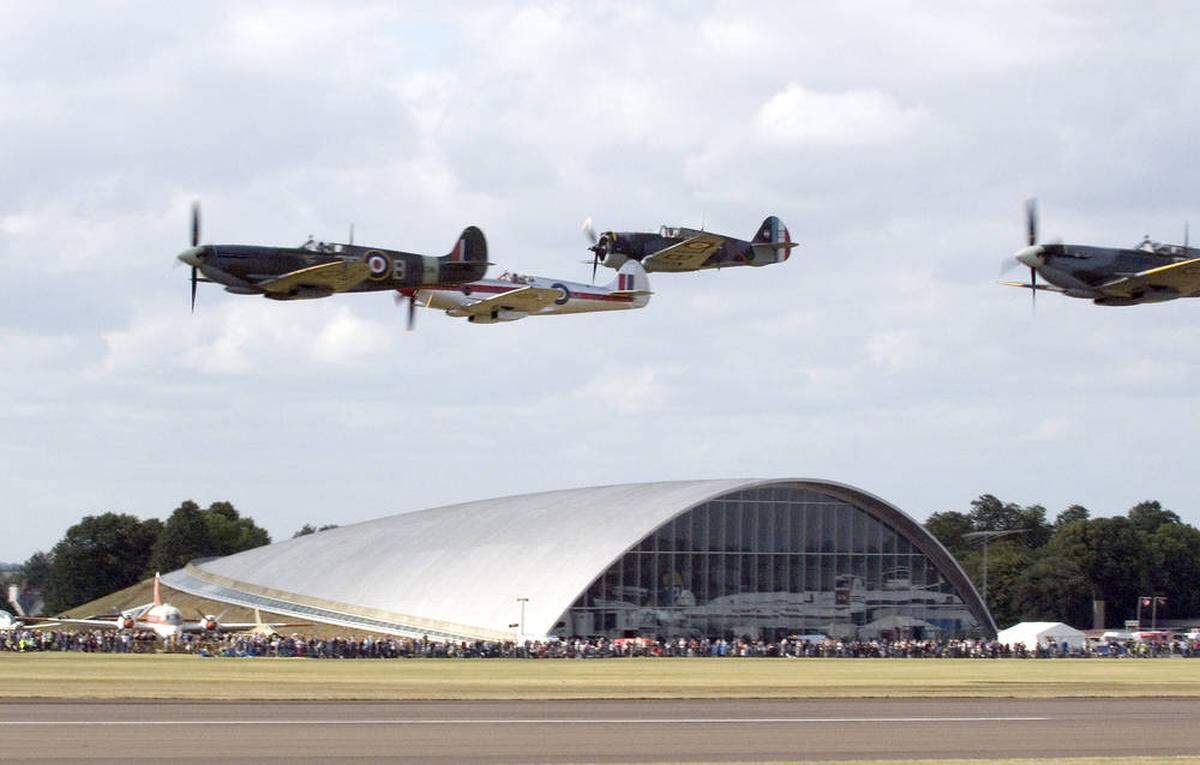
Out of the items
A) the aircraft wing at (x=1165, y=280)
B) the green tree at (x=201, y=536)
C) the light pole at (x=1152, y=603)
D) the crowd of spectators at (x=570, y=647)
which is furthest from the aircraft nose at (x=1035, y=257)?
the green tree at (x=201, y=536)

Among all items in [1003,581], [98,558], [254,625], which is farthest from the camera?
[98,558]

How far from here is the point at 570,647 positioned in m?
74.7

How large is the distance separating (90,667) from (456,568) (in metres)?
40.8

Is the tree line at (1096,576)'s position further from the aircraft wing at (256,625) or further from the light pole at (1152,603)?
the aircraft wing at (256,625)

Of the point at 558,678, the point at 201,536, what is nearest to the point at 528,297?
the point at 558,678

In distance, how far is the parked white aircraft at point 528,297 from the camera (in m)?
50.2

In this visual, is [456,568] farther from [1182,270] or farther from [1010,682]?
[1182,270]

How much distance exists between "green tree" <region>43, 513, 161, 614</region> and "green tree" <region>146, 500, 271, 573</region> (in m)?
3.24

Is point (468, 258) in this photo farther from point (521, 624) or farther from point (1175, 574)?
point (1175, 574)

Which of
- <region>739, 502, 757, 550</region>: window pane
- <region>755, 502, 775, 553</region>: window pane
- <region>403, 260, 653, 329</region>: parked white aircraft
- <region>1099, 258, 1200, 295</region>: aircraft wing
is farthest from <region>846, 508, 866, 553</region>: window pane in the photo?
<region>1099, 258, 1200, 295</region>: aircraft wing

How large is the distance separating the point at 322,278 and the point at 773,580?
50819 mm

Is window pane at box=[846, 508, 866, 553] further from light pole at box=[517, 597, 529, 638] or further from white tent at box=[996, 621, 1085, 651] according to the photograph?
light pole at box=[517, 597, 529, 638]

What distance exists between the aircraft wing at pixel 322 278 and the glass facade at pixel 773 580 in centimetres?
4236

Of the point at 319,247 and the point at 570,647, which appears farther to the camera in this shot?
the point at 570,647
